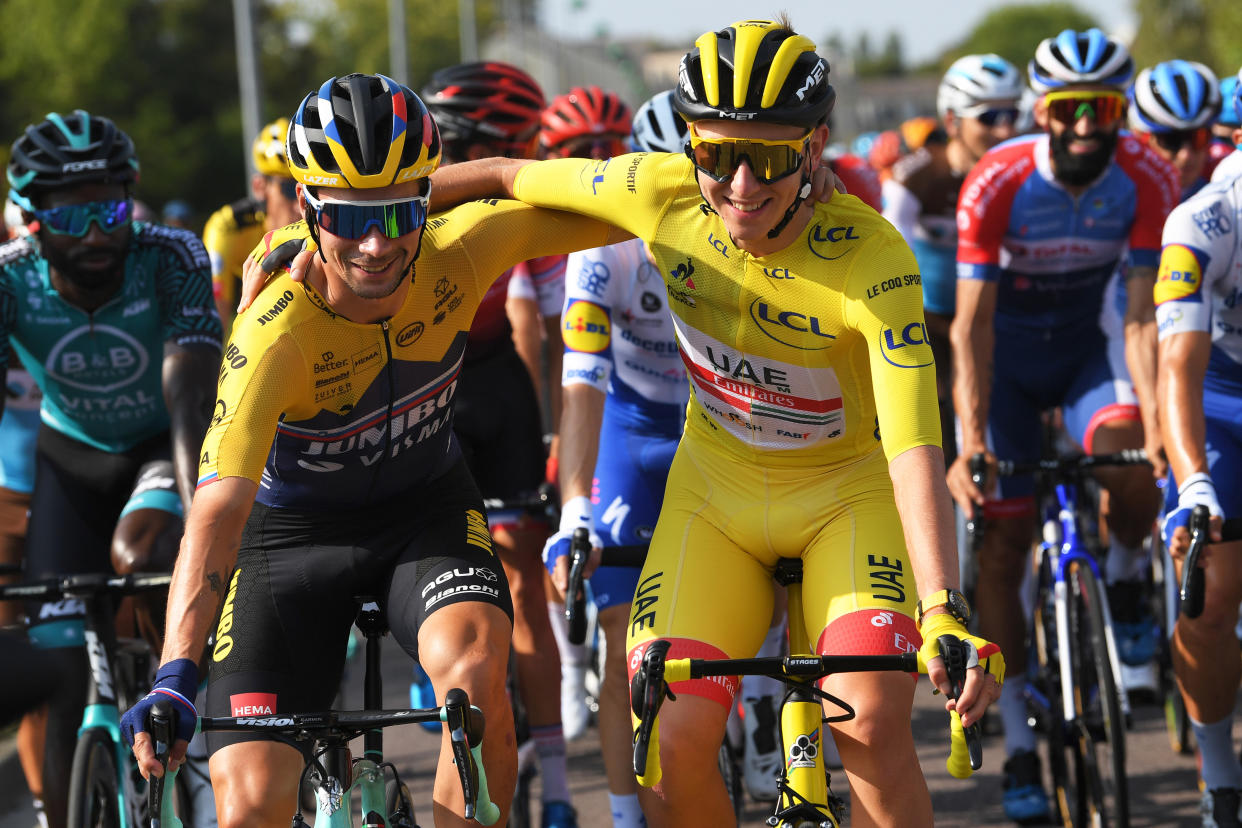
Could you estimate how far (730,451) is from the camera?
4504 millimetres

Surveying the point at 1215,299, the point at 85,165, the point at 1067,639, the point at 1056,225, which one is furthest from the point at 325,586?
the point at 1056,225

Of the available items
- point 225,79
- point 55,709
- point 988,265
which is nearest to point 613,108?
point 988,265

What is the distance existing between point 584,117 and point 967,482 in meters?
2.77

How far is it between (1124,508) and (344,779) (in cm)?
389

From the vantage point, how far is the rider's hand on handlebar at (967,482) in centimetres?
577

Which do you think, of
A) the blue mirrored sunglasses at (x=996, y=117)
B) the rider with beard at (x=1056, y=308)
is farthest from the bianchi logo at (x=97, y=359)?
the blue mirrored sunglasses at (x=996, y=117)

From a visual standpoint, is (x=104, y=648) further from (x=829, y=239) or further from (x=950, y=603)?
(x=950, y=603)

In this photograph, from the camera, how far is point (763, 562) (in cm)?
434

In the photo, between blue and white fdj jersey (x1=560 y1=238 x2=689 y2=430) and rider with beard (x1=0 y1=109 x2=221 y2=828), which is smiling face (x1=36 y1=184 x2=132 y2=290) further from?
blue and white fdj jersey (x1=560 y1=238 x2=689 y2=430)

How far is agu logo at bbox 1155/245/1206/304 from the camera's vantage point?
208 inches

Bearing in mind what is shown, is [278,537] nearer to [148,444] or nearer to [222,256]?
[148,444]

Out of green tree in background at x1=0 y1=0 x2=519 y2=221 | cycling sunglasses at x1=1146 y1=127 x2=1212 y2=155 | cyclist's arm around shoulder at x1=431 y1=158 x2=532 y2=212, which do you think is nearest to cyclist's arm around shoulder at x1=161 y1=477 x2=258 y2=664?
cyclist's arm around shoulder at x1=431 y1=158 x2=532 y2=212

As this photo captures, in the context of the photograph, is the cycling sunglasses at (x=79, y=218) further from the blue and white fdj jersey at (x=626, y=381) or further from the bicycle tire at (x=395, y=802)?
the bicycle tire at (x=395, y=802)

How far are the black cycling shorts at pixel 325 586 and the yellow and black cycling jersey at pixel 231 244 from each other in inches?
242
